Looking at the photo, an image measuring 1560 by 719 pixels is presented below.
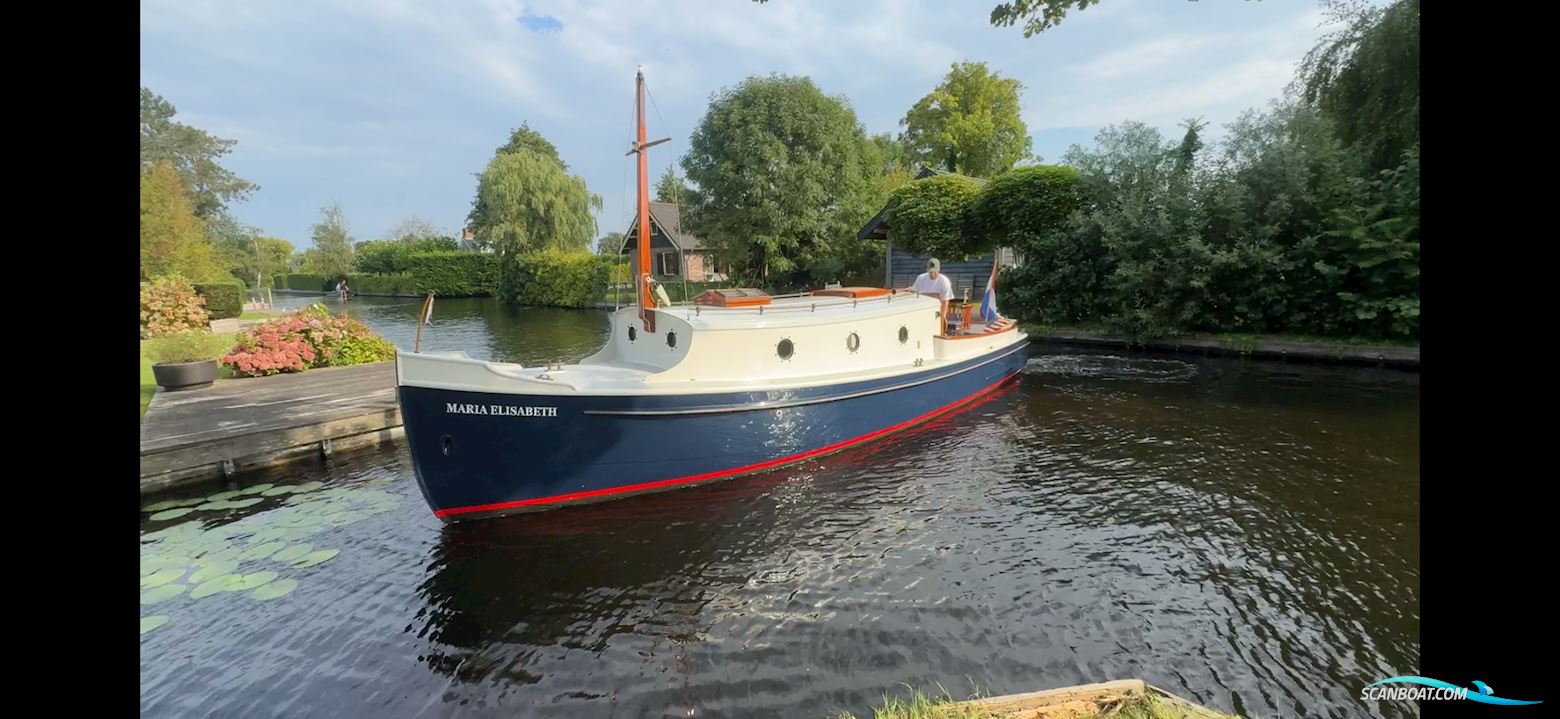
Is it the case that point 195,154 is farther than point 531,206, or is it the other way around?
point 195,154

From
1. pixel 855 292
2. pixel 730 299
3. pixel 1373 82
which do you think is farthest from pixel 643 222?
pixel 1373 82

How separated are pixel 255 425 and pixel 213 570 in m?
3.74

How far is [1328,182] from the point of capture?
55.1ft

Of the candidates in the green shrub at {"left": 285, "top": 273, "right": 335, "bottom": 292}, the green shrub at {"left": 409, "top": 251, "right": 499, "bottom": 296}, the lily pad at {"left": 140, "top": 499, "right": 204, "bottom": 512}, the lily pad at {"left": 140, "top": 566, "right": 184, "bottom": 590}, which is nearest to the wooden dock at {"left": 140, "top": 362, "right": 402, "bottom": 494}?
the lily pad at {"left": 140, "top": 499, "right": 204, "bottom": 512}

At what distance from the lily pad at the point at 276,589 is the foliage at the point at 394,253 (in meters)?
57.6

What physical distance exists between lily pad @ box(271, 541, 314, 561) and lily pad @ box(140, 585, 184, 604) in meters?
0.73

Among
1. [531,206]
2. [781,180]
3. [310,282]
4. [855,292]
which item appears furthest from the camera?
[310,282]

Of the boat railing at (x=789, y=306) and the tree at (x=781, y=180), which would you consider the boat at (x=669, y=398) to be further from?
the tree at (x=781, y=180)

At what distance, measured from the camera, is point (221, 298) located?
86.6ft

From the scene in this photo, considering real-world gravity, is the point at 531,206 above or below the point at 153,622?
above

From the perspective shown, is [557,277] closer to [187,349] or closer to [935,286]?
[187,349]

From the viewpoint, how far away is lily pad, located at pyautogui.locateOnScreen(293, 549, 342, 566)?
6555 millimetres

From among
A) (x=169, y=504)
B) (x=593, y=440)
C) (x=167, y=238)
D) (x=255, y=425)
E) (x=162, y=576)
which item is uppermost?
(x=167, y=238)
